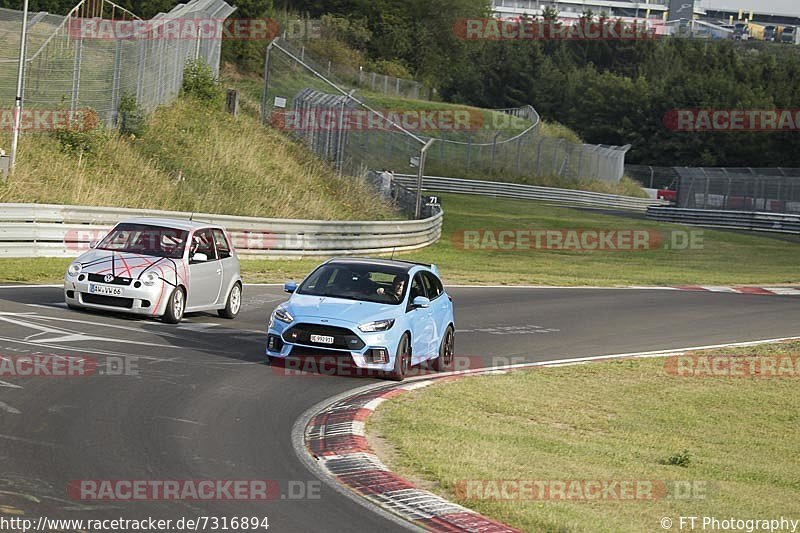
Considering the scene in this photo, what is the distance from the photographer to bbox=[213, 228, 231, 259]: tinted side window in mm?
18547

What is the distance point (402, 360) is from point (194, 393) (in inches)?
127

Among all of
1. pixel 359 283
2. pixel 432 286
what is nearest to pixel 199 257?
pixel 359 283

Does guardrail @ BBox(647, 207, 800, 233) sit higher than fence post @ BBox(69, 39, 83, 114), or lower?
lower

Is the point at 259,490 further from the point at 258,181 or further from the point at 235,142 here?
the point at 235,142

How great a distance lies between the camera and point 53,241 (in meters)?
22.9

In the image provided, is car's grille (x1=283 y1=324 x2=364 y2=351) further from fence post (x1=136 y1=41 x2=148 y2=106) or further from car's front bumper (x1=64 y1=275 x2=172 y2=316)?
fence post (x1=136 y1=41 x2=148 y2=106)

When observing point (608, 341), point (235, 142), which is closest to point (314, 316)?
point (608, 341)

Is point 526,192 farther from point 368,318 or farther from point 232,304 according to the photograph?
point 368,318

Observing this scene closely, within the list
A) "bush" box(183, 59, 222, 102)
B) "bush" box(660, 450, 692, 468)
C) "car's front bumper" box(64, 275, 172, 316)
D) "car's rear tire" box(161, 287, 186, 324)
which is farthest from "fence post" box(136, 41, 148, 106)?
"bush" box(660, 450, 692, 468)

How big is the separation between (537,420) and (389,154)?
144 feet

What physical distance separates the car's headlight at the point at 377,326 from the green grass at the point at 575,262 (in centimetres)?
881

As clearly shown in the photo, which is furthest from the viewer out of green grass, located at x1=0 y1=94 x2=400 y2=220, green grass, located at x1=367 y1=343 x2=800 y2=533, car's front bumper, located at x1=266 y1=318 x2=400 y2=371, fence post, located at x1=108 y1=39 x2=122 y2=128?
fence post, located at x1=108 y1=39 x2=122 y2=128

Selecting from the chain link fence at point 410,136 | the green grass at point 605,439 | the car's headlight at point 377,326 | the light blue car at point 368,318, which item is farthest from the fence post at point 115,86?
the car's headlight at point 377,326

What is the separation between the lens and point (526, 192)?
70.6 meters
